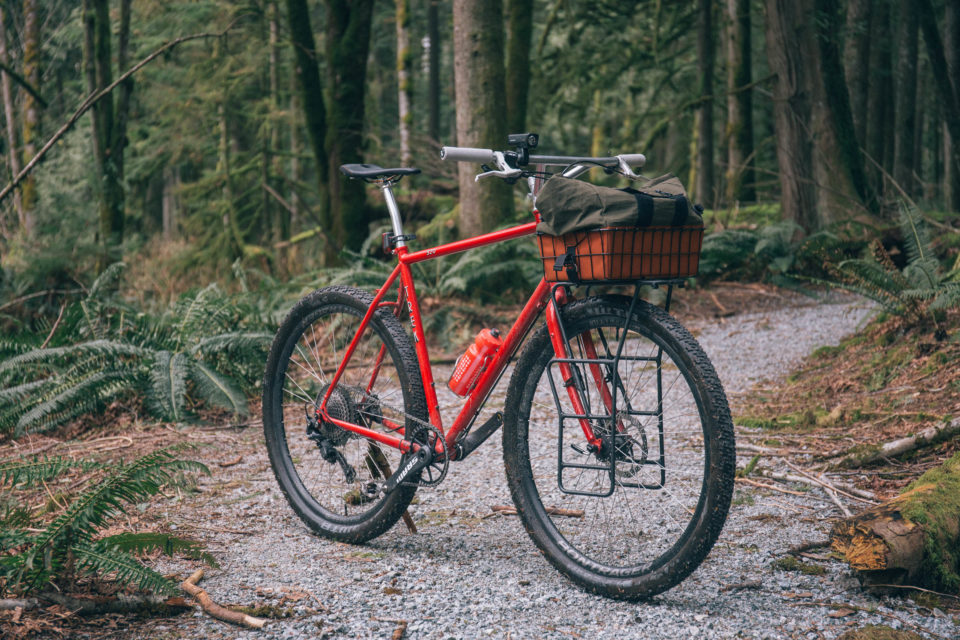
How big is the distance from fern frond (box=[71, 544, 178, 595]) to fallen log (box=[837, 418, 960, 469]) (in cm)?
309

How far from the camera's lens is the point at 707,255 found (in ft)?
31.2

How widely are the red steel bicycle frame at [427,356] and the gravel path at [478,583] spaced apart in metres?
0.50

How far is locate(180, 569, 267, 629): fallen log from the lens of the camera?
2455 mm

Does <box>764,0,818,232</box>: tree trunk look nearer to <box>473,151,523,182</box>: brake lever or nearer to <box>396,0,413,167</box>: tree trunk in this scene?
<box>396,0,413,167</box>: tree trunk

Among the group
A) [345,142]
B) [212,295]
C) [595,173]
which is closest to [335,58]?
[345,142]

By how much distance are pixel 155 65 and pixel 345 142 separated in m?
7.83

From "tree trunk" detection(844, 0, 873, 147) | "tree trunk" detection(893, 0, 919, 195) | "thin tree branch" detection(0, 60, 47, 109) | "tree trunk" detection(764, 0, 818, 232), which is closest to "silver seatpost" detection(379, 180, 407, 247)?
"thin tree branch" detection(0, 60, 47, 109)

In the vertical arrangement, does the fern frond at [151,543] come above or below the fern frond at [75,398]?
above

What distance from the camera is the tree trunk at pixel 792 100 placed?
9.55m

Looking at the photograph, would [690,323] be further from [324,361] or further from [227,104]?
[227,104]

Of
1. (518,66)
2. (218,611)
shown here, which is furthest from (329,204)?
(218,611)

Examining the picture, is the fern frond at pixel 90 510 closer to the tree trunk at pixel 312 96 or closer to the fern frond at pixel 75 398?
the fern frond at pixel 75 398

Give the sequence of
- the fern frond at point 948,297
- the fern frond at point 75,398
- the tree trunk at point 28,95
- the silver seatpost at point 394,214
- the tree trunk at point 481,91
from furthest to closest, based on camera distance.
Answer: the tree trunk at point 28,95 → the tree trunk at point 481,91 → the fern frond at point 75,398 → the fern frond at point 948,297 → the silver seatpost at point 394,214

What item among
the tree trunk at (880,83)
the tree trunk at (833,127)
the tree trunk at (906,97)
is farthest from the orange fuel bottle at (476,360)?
the tree trunk at (906,97)
